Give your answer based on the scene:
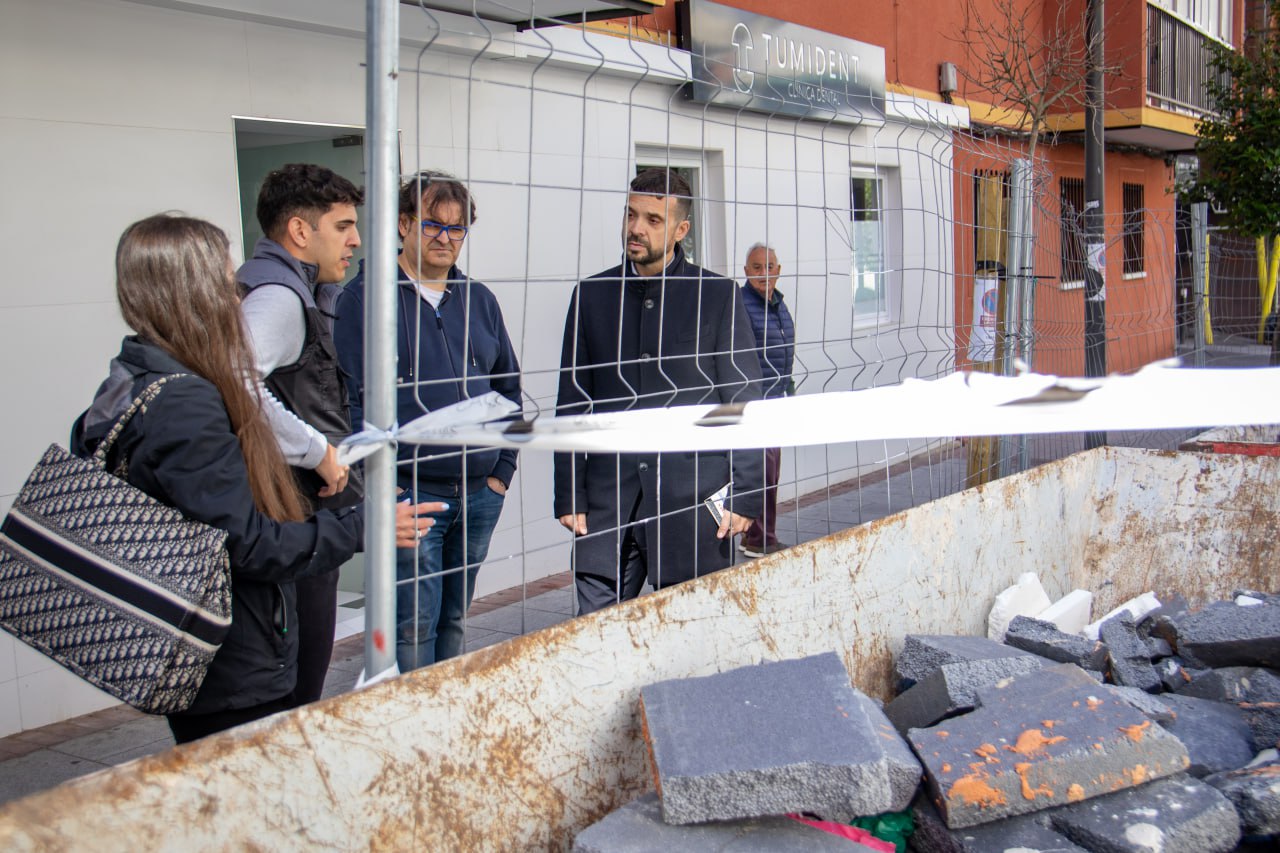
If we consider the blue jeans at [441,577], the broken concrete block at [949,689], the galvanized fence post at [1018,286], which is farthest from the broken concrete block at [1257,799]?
the galvanized fence post at [1018,286]

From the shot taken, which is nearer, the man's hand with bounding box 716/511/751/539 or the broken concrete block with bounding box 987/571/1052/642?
the man's hand with bounding box 716/511/751/539

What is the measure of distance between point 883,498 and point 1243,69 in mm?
8853

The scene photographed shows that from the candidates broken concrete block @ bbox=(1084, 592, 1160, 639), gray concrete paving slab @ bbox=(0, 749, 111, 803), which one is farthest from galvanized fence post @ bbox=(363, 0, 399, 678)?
broken concrete block @ bbox=(1084, 592, 1160, 639)

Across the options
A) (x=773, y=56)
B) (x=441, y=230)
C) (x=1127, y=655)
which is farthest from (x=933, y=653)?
(x=773, y=56)

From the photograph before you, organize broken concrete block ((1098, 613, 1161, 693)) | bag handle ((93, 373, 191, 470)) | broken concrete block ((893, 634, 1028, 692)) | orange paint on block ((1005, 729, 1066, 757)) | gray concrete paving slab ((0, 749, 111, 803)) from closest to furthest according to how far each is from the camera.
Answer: bag handle ((93, 373, 191, 470)), orange paint on block ((1005, 729, 1066, 757)), broken concrete block ((893, 634, 1028, 692)), broken concrete block ((1098, 613, 1161, 693)), gray concrete paving slab ((0, 749, 111, 803))

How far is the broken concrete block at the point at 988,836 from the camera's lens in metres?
2.53

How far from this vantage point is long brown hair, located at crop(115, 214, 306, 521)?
2.34 meters

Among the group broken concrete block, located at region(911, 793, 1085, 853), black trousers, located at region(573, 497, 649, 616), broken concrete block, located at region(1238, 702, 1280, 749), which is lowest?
broken concrete block, located at region(911, 793, 1085, 853)

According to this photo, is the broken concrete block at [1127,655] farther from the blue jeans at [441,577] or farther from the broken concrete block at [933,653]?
the blue jeans at [441,577]

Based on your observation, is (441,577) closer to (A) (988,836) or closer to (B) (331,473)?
(B) (331,473)

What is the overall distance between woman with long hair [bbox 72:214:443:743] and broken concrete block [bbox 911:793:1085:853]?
136 cm

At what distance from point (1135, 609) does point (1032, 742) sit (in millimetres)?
2188

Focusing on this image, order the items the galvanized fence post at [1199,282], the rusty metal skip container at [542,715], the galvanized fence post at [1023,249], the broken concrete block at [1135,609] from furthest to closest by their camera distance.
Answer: the galvanized fence post at [1199,282] < the galvanized fence post at [1023,249] < the broken concrete block at [1135,609] < the rusty metal skip container at [542,715]

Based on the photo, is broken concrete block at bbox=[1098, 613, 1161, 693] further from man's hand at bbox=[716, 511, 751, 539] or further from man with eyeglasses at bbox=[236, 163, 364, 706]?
man with eyeglasses at bbox=[236, 163, 364, 706]
